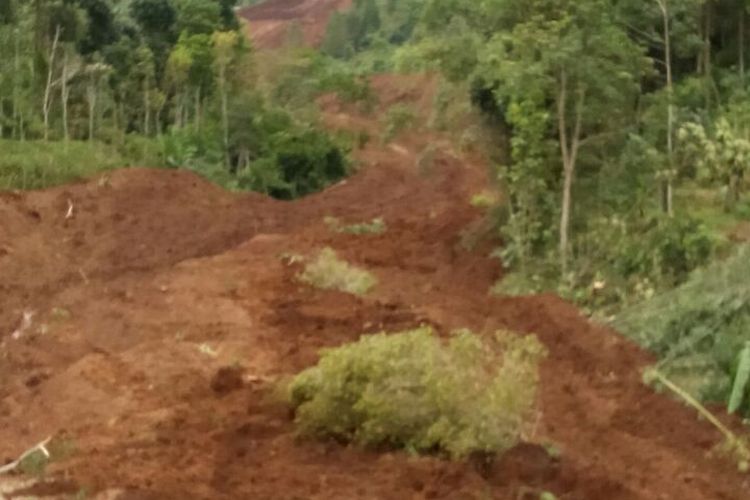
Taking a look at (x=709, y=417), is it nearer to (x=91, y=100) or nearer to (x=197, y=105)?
(x=91, y=100)

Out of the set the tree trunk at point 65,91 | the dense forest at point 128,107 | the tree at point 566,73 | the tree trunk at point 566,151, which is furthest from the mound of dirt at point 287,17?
the tree trunk at point 566,151

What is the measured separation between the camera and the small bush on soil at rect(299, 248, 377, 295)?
Result: 12758mm

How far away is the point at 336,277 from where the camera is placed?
1292 centimetres

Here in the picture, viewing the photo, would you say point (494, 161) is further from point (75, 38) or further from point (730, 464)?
point (75, 38)

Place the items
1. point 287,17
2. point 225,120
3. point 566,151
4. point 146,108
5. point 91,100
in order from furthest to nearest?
point 287,17
point 146,108
point 225,120
point 91,100
point 566,151

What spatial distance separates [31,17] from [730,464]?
1814 centimetres

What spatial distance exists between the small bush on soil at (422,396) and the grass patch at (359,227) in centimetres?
987

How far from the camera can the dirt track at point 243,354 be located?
6.78m

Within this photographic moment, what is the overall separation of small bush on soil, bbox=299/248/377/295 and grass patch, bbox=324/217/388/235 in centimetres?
367

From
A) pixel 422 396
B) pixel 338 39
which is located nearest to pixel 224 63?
pixel 338 39

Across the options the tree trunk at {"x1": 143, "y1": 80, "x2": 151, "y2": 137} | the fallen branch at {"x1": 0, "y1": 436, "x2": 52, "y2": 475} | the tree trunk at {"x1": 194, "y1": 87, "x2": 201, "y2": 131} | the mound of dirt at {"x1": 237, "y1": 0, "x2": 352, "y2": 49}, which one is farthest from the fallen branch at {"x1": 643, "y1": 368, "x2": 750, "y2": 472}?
the mound of dirt at {"x1": 237, "y1": 0, "x2": 352, "y2": 49}

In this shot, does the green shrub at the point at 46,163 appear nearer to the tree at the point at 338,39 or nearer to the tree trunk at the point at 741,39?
the tree trunk at the point at 741,39

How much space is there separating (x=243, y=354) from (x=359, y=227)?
7783mm

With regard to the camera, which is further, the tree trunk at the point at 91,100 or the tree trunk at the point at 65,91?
the tree trunk at the point at 91,100
